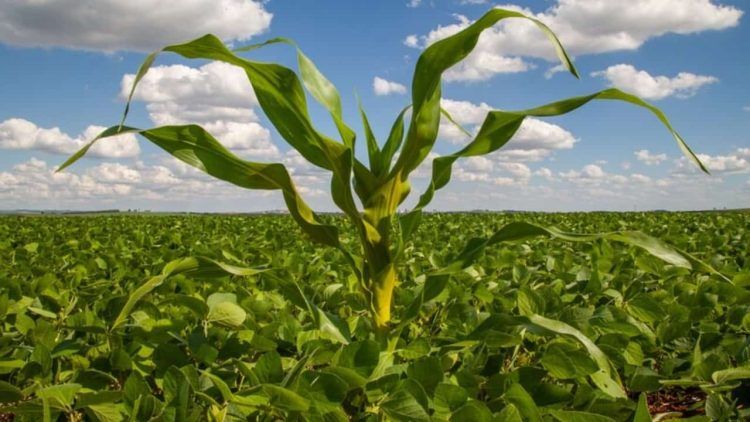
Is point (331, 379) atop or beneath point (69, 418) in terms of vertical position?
atop

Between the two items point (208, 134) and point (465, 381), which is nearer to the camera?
point (465, 381)

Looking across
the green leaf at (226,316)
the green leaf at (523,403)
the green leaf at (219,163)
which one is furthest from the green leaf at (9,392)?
the green leaf at (523,403)

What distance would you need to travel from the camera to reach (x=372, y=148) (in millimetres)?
1682

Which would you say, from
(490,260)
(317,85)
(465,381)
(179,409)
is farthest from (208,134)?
(490,260)

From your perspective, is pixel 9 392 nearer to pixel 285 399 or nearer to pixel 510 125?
pixel 285 399

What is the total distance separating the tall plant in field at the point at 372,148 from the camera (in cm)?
148

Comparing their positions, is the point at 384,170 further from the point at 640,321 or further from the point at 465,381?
the point at 640,321

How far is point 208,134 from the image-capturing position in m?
1.54

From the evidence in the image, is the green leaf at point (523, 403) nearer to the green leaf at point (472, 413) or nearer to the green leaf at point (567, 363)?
the green leaf at point (472, 413)

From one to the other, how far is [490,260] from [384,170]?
3.99 feet

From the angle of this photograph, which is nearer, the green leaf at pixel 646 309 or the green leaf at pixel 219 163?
the green leaf at pixel 219 163

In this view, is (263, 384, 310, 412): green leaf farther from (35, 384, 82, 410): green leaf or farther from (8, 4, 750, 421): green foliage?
(35, 384, 82, 410): green leaf

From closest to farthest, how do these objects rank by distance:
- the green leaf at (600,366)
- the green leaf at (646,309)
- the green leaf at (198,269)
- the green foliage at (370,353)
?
the green foliage at (370,353) < the green leaf at (600,366) < the green leaf at (198,269) < the green leaf at (646,309)

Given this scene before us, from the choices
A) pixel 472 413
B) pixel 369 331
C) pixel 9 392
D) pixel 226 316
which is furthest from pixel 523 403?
pixel 9 392
